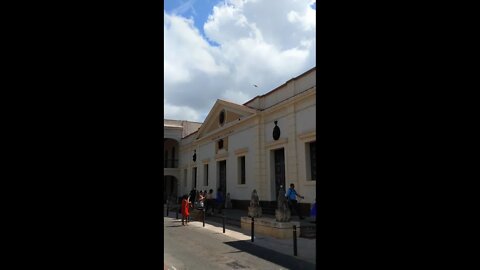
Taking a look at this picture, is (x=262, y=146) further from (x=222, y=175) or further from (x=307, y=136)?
(x=222, y=175)

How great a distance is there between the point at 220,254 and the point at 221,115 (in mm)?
15391

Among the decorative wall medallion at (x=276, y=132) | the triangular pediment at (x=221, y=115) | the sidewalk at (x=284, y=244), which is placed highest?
the triangular pediment at (x=221, y=115)

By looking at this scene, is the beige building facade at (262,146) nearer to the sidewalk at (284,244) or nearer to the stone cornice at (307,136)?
the stone cornice at (307,136)

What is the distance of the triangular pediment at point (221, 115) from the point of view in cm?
2072

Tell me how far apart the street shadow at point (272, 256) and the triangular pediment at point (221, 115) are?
31.9 ft

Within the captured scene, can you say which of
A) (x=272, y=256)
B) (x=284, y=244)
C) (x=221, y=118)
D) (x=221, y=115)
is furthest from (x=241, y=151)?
(x=272, y=256)

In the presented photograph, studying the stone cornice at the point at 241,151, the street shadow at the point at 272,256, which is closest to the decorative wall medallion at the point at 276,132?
the stone cornice at the point at 241,151

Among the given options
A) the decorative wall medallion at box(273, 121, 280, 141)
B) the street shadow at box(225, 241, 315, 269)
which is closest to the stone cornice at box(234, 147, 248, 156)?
the decorative wall medallion at box(273, 121, 280, 141)

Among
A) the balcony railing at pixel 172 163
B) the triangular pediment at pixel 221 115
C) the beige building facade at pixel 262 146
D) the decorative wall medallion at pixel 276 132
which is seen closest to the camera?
the beige building facade at pixel 262 146
